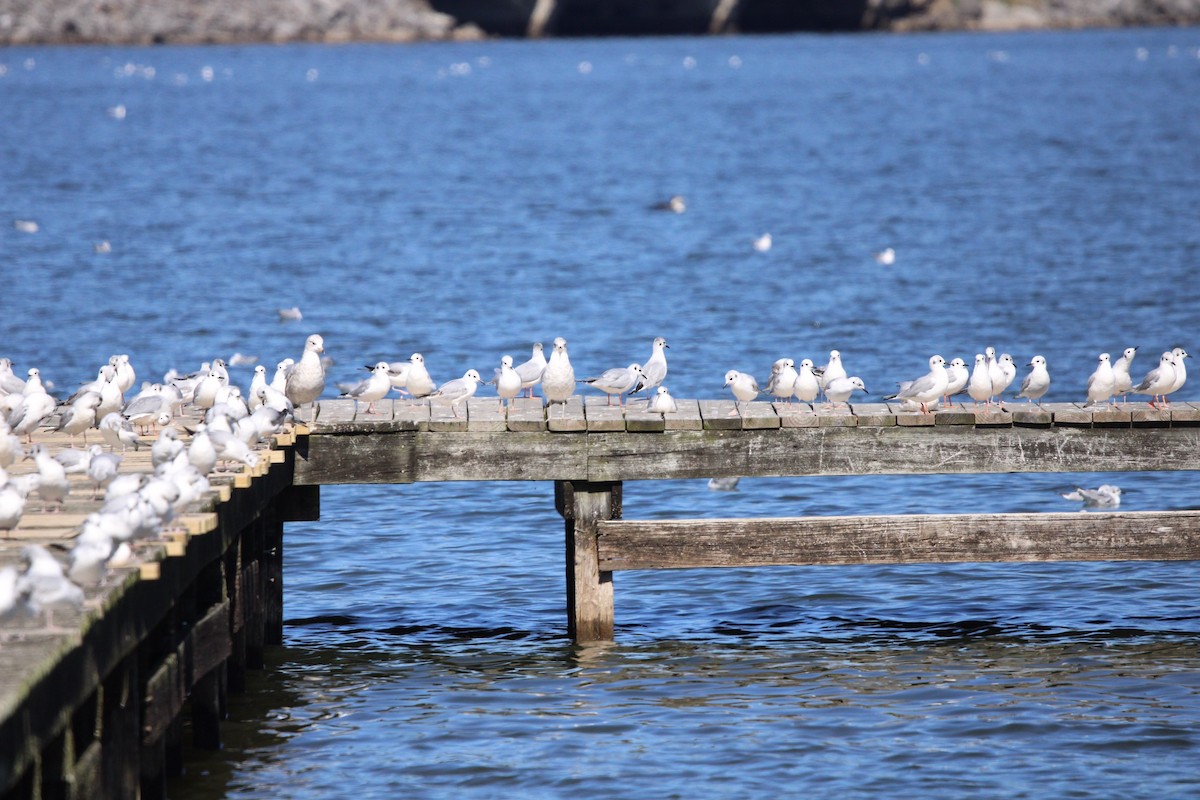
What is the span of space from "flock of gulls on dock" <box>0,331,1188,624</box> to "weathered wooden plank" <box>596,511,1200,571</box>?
3.05 ft

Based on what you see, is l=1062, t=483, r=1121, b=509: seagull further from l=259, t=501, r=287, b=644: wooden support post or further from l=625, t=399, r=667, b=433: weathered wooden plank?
l=259, t=501, r=287, b=644: wooden support post

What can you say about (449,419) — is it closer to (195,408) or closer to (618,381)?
(618,381)

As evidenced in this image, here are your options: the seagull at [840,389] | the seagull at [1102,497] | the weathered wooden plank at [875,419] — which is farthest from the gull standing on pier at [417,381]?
the seagull at [1102,497]

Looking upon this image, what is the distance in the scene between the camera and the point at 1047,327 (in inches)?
1224

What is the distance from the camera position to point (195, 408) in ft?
48.4

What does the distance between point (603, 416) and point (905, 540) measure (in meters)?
2.44

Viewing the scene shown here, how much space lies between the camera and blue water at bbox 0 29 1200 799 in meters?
11.9

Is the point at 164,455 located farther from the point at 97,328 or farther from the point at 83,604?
the point at 97,328

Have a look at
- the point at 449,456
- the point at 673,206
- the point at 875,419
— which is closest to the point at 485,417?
the point at 449,456

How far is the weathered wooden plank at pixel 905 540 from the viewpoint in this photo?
13.3 metres

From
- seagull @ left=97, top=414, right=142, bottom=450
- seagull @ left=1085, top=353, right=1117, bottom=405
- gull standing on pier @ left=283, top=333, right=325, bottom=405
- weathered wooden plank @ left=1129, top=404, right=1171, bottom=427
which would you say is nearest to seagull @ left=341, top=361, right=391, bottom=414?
gull standing on pier @ left=283, top=333, right=325, bottom=405

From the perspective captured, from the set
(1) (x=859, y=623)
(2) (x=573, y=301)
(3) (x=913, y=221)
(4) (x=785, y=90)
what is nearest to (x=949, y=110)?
(4) (x=785, y=90)

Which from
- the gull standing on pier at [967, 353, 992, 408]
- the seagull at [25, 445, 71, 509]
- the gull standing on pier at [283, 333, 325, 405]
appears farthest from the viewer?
the gull standing on pier at [967, 353, 992, 408]

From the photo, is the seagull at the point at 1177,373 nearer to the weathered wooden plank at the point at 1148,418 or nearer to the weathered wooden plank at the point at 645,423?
the weathered wooden plank at the point at 1148,418
